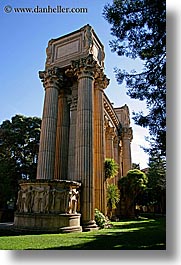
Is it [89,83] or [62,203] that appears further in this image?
[89,83]

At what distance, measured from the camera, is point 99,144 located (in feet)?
38.9

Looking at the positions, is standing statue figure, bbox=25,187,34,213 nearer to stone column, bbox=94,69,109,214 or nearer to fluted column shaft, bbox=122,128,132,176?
stone column, bbox=94,69,109,214

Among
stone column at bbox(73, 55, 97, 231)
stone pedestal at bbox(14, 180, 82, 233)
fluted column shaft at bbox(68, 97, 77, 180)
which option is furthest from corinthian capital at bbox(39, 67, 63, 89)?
stone pedestal at bbox(14, 180, 82, 233)

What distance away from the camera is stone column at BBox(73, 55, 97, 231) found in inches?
385

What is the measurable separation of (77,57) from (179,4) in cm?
711

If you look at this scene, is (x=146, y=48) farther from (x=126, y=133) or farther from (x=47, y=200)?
(x=126, y=133)

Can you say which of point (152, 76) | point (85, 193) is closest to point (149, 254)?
point (152, 76)

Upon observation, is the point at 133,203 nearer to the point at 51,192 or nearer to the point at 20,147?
the point at 20,147

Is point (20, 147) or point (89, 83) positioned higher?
point (89, 83)

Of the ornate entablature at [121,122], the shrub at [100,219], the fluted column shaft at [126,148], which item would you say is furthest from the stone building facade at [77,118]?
the fluted column shaft at [126,148]

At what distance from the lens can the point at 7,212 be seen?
16047 mm

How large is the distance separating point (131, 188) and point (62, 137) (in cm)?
856

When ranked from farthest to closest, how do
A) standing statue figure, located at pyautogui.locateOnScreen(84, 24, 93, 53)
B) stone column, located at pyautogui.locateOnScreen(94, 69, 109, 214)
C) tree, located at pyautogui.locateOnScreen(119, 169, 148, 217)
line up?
tree, located at pyautogui.locateOnScreen(119, 169, 148, 217) < standing statue figure, located at pyautogui.locateOnScreen(84, 24, 93, 53) < stone column, located at pyautogui.locateOnScreen(94, 69, 109, 214)

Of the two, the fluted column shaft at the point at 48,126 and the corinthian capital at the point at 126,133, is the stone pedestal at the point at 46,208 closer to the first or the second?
the fluted column shaft at the point at 48,126
